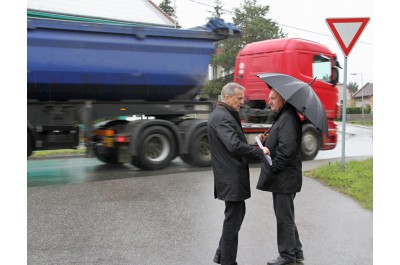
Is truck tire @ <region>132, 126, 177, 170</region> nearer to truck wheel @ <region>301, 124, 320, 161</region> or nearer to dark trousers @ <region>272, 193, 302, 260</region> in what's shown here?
truck wheel @ <region>301, 124, 320, 161</region>

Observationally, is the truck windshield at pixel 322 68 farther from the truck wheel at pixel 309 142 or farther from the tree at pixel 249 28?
the tree at pixel 249 28

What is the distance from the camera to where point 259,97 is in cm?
1197

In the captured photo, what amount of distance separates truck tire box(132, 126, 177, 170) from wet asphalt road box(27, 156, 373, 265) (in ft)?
5.49

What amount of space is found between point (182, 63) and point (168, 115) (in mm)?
1249

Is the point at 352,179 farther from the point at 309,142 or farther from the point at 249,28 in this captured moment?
the point at 249,28

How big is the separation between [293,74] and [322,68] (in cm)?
110

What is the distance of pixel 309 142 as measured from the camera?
→ 1159cm

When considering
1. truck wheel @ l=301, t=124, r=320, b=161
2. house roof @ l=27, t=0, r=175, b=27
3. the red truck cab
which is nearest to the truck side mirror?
the red truck cab

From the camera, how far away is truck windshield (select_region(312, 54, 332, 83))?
11.8 meters

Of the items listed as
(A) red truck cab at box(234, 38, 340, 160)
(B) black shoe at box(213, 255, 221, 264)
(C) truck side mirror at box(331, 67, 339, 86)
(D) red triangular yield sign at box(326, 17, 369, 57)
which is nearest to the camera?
(B) black shoe at box(213, 255, 221, 264)

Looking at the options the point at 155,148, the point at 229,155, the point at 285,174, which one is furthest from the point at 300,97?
the point at 155,148

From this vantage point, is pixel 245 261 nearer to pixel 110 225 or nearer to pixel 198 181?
pixel 110 225

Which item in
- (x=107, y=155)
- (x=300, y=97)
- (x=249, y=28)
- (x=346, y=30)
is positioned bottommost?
(x=107, y=155)

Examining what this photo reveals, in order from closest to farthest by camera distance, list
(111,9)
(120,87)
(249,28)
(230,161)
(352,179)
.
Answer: (230,161), (352,179), (120,87), (111,9), (249,28)
